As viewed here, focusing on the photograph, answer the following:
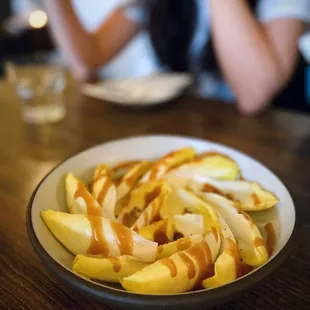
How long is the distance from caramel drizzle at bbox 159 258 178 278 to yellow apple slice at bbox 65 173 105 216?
0.32 ft

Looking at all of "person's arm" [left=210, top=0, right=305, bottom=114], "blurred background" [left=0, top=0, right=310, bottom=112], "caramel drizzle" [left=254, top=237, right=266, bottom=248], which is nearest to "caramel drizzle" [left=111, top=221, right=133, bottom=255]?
"caramel drizzle" [left=254, top=237, right=266, bottom=248]

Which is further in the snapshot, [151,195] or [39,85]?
[39,85]

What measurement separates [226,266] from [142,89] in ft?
2.06

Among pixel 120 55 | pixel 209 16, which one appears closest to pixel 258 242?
pixel 209 16

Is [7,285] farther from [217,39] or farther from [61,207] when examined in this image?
[217,39]

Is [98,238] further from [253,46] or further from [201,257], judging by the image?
[253,46]

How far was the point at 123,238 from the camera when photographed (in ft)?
1.19

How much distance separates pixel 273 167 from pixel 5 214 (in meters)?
0.35

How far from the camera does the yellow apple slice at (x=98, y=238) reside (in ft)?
1.17

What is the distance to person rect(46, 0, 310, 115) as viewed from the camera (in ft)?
3.06

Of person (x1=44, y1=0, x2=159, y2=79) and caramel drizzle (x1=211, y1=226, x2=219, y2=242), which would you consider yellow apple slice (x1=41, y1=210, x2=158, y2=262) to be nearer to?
caramel drizzle (x1=211, y1=226, x2=219, y2=242)

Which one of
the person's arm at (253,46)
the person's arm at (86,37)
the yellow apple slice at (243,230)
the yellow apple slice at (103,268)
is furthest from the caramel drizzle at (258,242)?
the person's arm at (86,37)

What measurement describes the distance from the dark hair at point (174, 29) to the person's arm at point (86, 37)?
131mm

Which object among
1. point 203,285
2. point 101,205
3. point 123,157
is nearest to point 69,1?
point 123,157
